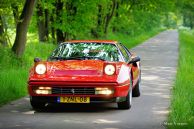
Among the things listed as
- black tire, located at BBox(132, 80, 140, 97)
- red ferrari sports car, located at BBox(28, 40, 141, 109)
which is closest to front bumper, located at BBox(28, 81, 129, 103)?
red ferrari sports car, located at BBox(28, 40, 141, 109)

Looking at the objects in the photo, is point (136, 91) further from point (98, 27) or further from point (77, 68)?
point (98, 27)

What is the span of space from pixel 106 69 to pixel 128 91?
69cm

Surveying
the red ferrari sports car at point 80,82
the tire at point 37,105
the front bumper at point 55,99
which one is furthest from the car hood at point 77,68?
the tire at point 37,105

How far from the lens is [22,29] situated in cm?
1711

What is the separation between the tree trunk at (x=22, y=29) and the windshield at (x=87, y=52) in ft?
20.2

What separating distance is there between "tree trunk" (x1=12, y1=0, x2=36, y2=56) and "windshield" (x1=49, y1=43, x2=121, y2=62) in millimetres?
6151

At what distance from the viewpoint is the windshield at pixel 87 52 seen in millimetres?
10387

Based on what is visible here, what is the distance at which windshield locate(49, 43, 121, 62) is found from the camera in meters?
10.4

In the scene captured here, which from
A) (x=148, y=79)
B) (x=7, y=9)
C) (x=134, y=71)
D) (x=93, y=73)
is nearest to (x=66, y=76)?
(x=93, y=73)

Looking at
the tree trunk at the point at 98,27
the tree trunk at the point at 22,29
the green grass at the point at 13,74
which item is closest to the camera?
the green grass at the point at 13,74

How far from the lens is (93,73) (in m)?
9.24

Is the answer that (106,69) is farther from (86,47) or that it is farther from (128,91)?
(86,47)

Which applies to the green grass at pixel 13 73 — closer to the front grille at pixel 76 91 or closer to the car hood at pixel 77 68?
the car hood at pixel 77 68

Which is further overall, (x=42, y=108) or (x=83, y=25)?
(x=83, y=25)
